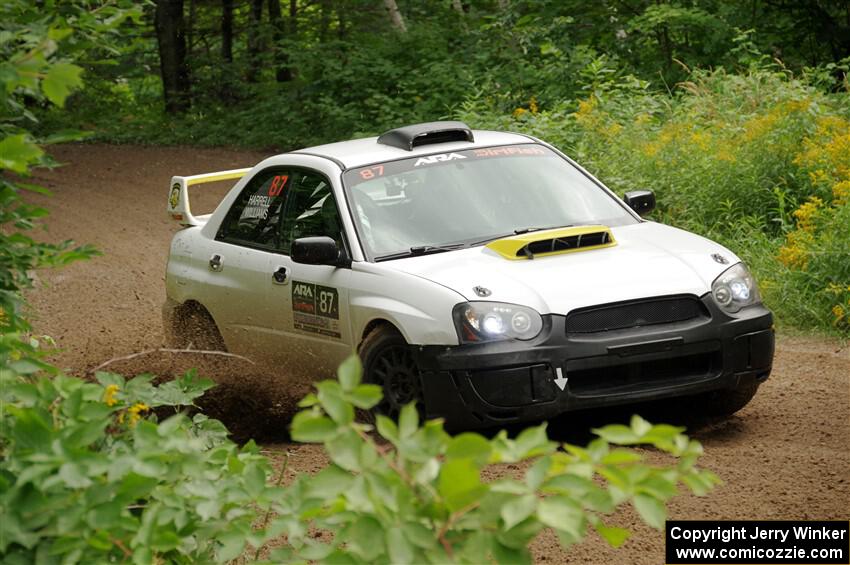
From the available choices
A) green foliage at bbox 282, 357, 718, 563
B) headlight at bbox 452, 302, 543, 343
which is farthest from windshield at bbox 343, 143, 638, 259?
green foliage at bbox 282, 357, 718, 563

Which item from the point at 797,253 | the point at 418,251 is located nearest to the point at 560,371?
the point at 418,251

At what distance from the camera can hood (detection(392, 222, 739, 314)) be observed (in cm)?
661

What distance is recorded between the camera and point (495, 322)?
6531 millimetres

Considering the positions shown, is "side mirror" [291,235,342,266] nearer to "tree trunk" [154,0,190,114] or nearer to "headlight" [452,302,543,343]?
"headlight" [452,302,543,343]

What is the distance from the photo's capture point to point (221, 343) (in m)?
8.59

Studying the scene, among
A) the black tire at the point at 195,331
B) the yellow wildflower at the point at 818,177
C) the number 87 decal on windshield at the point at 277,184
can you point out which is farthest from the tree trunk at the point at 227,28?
the number 87 decal on windshield at the point at 277,184

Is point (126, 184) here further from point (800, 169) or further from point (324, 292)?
point (324, 292)

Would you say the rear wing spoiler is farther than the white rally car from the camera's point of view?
Yes

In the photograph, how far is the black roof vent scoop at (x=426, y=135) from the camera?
26.9 ft

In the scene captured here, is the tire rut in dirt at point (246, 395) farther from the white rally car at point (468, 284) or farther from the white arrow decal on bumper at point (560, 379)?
the white arrow decal on bumper at point (560, 379)

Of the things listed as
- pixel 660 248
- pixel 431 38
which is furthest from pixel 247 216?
pixel 431 38

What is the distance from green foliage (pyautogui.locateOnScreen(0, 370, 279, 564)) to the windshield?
3.90m

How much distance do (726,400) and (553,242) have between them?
4.12 feet

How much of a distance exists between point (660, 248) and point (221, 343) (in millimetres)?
2961
